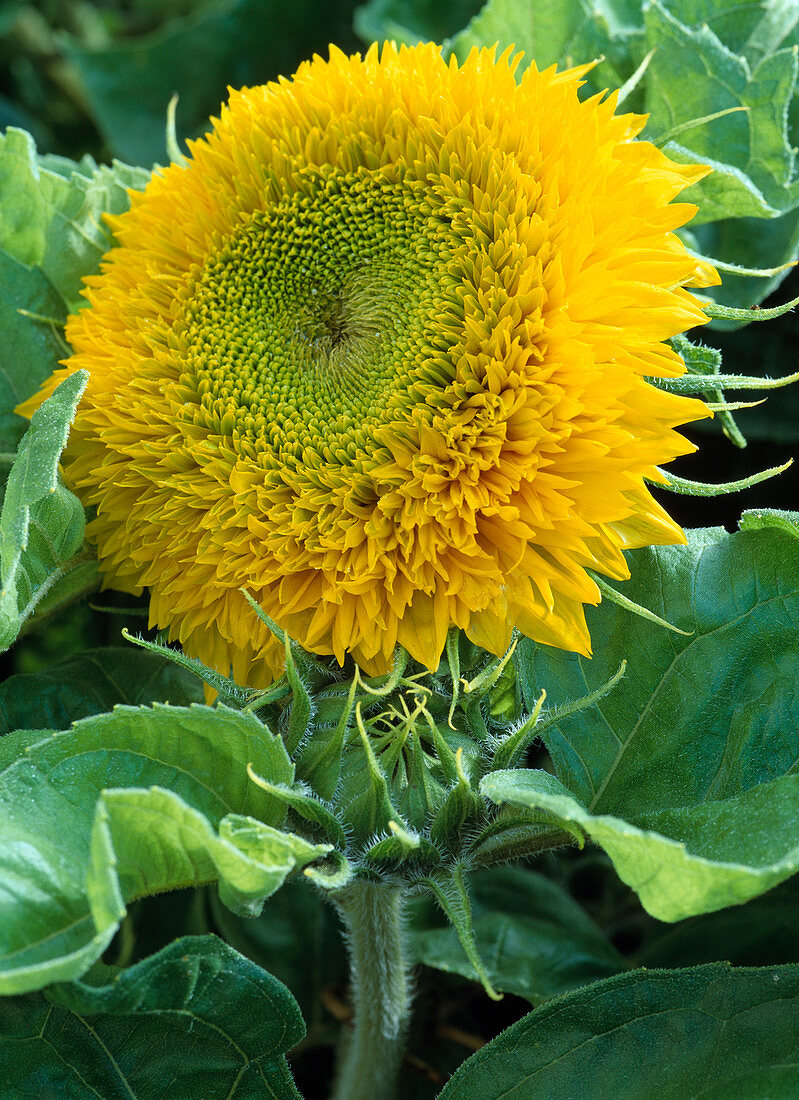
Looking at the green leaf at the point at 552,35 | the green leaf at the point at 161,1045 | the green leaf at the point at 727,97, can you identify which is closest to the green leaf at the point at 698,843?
the green leaf at the point at 161,1045

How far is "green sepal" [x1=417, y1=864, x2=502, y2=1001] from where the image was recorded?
2.26 ft

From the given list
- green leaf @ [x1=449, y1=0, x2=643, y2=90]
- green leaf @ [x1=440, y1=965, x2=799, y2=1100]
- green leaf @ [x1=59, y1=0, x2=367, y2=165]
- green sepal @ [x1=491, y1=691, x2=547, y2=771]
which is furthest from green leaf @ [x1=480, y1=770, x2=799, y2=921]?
green leaf @ [x1=59, y1=0, x2=367, y2=165]

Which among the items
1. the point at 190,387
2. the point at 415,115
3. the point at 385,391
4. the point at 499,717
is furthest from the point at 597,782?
the point at 415,115

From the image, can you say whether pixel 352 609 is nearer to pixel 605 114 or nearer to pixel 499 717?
pixel 499 717

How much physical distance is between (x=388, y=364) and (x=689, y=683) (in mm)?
332

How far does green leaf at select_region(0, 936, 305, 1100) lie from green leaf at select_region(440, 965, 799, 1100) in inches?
5.6

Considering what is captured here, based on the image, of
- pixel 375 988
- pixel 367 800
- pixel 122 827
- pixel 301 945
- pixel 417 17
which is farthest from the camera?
pixel 417 17

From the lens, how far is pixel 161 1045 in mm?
782

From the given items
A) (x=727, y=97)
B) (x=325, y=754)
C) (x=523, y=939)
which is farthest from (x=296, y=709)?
(x=727, y=97)

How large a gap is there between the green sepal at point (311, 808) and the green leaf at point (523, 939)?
28 centimetres

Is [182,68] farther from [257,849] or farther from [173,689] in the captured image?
[257,849]

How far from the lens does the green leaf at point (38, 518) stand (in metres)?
0.72

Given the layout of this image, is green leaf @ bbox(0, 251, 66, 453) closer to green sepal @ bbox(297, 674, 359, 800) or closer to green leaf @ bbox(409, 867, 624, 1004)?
green sepal @ bbox(297, 674, 359, 800)

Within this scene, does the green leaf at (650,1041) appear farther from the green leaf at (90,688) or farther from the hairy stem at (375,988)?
the green leaf at (90,688)
